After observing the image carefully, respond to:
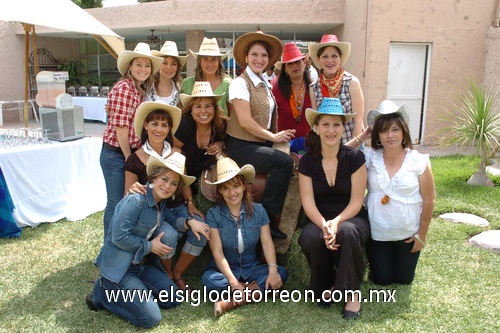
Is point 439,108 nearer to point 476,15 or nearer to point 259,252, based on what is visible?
point 476,15

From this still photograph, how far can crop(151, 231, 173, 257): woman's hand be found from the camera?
3.12m

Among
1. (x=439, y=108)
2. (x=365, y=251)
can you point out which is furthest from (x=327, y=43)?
(x=439, y=108)

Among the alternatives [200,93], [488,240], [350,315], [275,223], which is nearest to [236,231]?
A: [275,223]

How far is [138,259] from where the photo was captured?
10.0 feet

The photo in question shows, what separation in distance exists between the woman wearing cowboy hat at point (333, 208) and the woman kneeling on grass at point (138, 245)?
0.95 m

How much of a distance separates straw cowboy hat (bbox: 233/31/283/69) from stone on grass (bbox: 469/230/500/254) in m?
2.67

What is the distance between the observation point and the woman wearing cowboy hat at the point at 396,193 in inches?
128

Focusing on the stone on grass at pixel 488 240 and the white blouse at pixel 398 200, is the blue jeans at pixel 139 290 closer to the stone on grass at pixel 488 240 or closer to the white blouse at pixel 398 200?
the white blouse at pixel 398 200

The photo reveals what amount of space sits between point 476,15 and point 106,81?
11614mm

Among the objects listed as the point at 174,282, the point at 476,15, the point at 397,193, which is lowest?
the point at 174,282

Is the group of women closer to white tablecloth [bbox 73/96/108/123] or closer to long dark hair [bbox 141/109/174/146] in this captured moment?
long dark hair [bbox 141/109/174/146]

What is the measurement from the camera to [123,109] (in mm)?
3518

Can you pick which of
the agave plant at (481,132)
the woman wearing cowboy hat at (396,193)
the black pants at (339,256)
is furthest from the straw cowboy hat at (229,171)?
the agave plant at (481,132)

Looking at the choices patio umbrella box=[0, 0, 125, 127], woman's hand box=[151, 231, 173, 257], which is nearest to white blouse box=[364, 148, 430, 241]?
woman's hand box=[151, 231, 173, 257]
